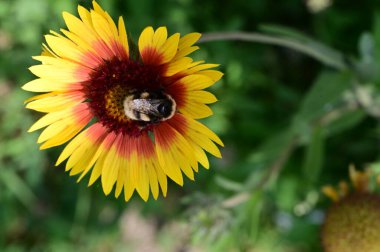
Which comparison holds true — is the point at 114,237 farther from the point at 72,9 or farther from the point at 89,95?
the point at 89,95

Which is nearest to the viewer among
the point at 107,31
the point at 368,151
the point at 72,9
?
the point at 107,31

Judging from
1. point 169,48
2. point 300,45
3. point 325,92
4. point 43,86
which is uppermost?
point 43,86

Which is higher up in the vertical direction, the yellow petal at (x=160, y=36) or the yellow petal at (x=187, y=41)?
the yellow petal at (x=160, y=36)

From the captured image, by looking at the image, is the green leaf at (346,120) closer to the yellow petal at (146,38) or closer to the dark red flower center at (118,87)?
the dark red flower center at (118,87)

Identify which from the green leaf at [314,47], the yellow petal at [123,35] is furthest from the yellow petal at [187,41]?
the green leaf at [314,47]

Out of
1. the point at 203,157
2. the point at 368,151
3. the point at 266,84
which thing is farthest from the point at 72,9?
the point at 368,151

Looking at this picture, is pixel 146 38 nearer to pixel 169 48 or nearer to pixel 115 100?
pixel 169 48

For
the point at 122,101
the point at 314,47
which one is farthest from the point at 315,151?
the point at 122,101
